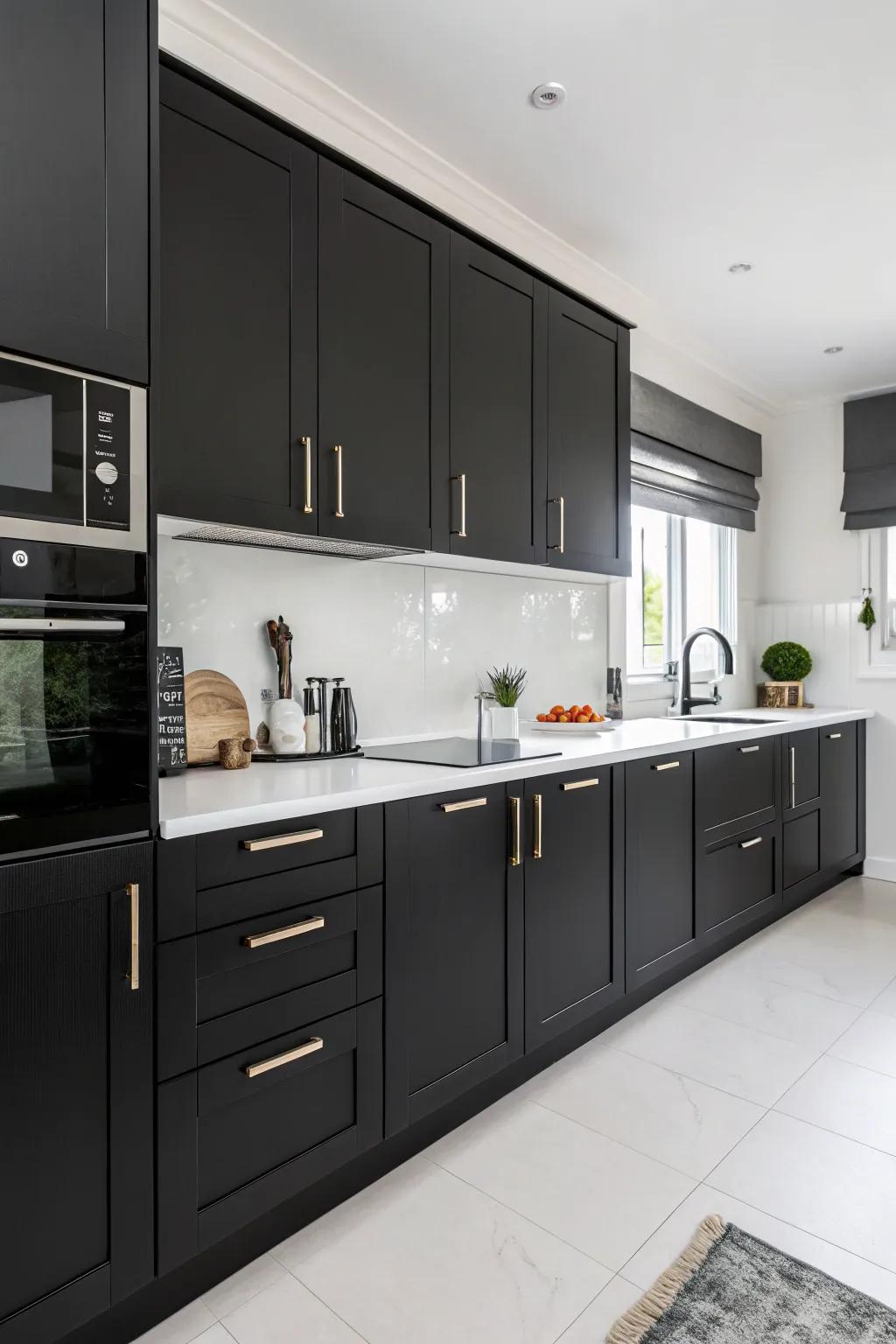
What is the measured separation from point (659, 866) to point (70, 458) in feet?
7.09

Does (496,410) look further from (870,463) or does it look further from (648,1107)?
(870,463)

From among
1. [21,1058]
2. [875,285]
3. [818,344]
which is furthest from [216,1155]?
[818,344]

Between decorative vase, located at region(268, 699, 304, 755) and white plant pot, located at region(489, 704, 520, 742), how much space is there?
2.25 feet

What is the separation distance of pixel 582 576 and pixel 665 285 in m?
1.21

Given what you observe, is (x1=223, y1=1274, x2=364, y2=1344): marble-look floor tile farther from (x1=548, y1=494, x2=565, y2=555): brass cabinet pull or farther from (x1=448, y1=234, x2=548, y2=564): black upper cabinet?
(x1=548, y1=494, x2=565, y2=555): brass cabinet pull

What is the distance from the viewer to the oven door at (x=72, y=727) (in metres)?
1.27

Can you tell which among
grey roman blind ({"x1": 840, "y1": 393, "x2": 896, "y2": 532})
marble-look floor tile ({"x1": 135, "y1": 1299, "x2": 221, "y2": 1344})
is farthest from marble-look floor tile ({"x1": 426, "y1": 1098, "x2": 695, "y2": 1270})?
grey roman blind ({"x1": 840, "y1": 393, "x2": 896, "y2": 532})

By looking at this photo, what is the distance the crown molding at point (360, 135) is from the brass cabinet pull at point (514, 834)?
1665mm

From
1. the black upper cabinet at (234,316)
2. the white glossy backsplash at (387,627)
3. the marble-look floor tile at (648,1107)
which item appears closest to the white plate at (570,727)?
A: the white glossy backsplash at (387,627)

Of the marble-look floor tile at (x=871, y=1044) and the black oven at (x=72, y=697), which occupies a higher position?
the black oven at (x=72, y=697)

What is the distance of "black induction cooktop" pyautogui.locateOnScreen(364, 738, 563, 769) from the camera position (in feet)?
7.24

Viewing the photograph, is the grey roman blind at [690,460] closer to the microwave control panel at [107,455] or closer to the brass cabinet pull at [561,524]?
the brass cabinet pull at [561,524]

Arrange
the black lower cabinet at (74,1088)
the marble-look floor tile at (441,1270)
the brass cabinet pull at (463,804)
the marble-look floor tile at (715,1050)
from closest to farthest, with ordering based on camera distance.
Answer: the black lower cabinet at (74,1088) < the marble-look floor tile at (441,1270) < the brass cabinet pull at (463,804) < the marble-look floor tile at (715,1050)

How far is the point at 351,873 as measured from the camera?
5.71ft
